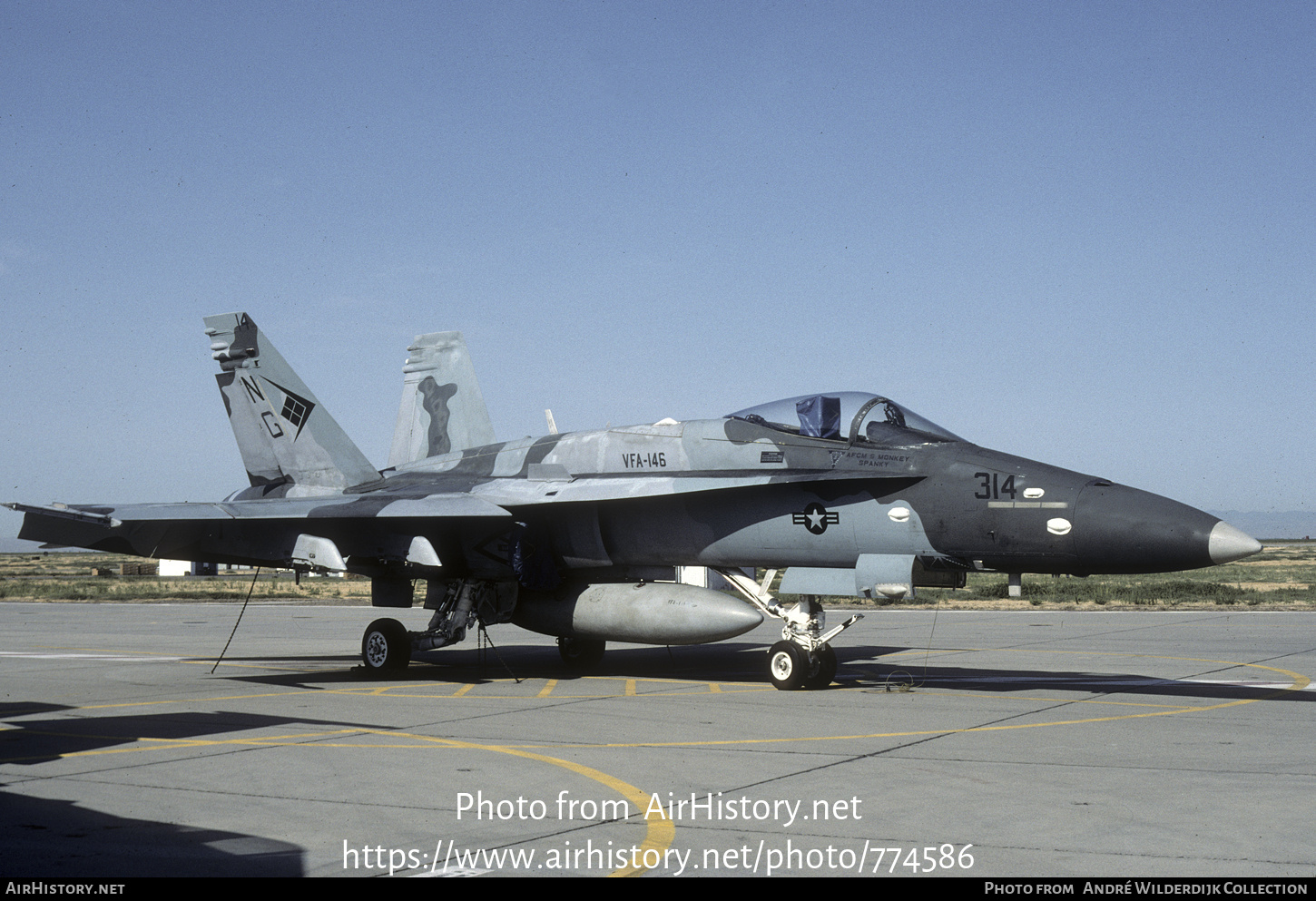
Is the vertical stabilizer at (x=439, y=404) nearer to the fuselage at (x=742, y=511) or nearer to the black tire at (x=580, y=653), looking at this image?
the fuselage at (x=742, y=511)

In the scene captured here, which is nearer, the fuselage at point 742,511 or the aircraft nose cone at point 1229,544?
the aircraft nose cone at point 1229,544

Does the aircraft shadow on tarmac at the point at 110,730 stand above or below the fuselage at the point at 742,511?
below

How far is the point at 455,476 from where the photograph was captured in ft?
51.4

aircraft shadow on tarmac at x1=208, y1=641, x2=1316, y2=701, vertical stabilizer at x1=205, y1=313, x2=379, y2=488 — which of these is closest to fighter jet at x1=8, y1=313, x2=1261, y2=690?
vertical stabilizer at x1=205, y1=313, x2=379, y2=488

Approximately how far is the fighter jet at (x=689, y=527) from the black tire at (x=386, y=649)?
2 cm

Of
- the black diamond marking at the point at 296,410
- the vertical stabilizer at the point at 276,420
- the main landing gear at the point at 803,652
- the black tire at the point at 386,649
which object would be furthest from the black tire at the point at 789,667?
the black diamond marking at the point at 296,410

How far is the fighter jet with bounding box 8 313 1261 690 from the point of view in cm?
1063

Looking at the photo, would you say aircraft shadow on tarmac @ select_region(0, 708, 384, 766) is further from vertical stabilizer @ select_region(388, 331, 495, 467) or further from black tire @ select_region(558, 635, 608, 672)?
vertical stabilizer @ select_region(388, 331, 495, 467)

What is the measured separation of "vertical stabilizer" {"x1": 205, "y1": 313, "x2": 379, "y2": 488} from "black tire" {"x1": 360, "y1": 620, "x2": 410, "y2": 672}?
9.38ft

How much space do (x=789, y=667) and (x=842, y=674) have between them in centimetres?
227

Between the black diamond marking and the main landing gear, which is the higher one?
the black diamond marking

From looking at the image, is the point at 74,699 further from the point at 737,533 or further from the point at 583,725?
the point at 737,533

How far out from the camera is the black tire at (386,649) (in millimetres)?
14789

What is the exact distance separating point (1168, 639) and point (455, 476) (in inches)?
491
